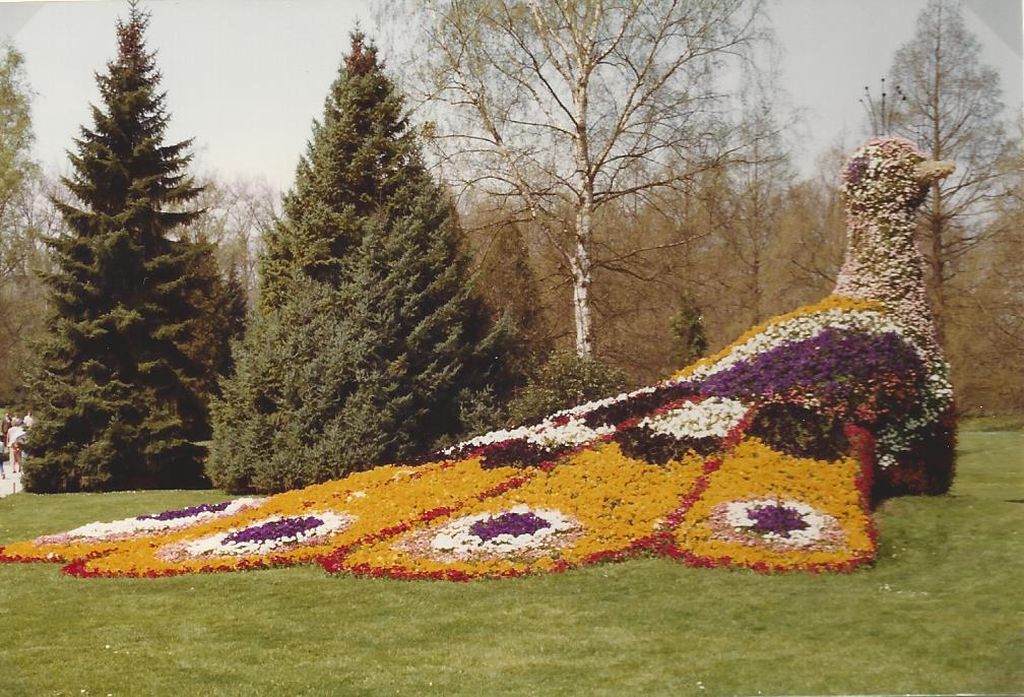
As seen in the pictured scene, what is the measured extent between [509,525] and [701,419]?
2.36 metres

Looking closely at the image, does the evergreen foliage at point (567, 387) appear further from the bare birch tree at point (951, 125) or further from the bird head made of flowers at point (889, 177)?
the bare birch tree at point (951, 125)

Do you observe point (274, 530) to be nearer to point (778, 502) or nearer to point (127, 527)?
point (127, 527)

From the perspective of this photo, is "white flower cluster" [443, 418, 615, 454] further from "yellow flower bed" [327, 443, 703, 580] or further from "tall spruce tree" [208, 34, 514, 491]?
"tall spruce tree" [208, 34, 514, 491]

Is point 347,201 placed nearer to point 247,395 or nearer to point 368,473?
point 247,395

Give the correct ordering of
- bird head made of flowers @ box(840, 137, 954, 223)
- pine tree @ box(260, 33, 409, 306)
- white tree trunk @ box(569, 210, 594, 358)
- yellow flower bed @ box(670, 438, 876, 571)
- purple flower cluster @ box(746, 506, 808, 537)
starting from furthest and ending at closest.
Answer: pine tree @ box(260, 33, 409, 306)
white tree trunk @ box(569, 210, 594, 358)
bird head made of flowers @ box(840, 137, 954, 223)
purple flower cluster @ box(746, 506, 808, 537)
yellow flower bed @ box(670, 438, 876, 571)

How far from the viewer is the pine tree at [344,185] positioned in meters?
12.7

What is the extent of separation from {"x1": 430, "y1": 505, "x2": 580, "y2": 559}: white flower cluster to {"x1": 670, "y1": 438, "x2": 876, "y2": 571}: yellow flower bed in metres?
0.99

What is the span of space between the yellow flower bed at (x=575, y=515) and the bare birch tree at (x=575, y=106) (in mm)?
3649

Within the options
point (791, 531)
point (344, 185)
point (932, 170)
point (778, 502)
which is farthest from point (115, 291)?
point (932, 170)

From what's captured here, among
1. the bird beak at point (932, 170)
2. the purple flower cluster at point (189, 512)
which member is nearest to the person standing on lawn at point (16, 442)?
the purple flower cluster at point (189, 512)

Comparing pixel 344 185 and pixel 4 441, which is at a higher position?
pixel 344 185

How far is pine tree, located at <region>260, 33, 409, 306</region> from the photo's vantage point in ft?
41.5

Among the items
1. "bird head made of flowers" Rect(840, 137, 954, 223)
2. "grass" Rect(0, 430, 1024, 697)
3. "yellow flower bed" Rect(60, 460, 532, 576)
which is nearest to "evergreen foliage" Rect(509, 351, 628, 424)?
"yellow flower bed" Rect(60, 460, 532, 576)

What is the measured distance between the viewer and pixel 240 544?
8.16 m
